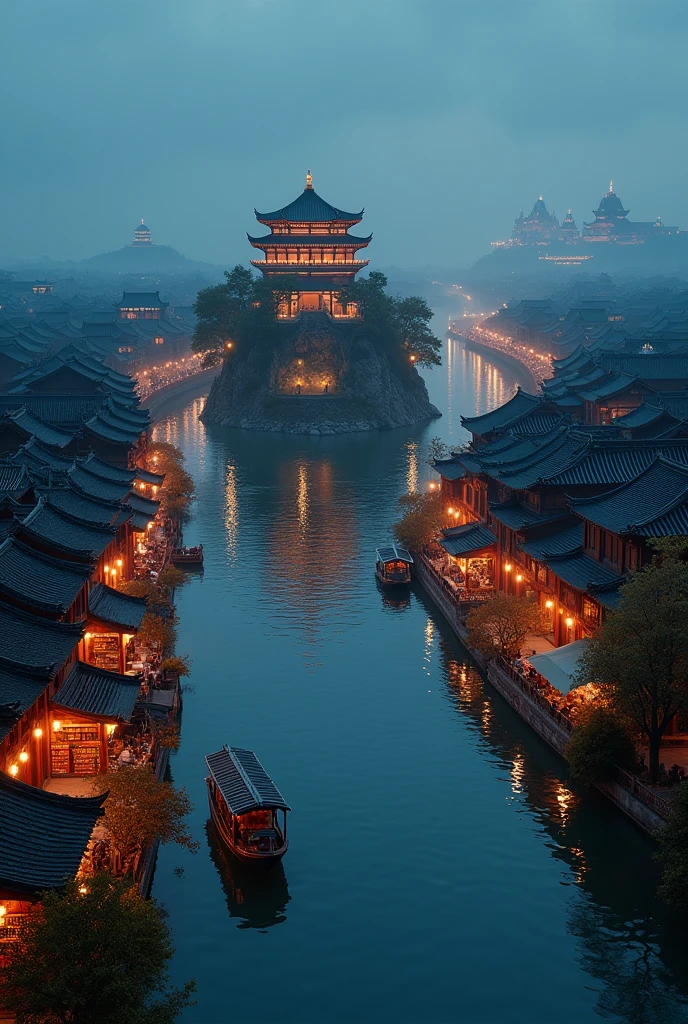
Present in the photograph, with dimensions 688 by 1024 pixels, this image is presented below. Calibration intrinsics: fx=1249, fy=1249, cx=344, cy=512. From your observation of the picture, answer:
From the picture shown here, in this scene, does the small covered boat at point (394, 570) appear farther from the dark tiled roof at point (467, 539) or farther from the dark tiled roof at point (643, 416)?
the dark tiled roof at point (643, 416)

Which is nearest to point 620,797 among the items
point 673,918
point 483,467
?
point 673,918

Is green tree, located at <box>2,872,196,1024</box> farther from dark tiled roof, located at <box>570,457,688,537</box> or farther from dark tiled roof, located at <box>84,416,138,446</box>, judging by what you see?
dark tiled roof, located at <box>84,416,138,446</box>

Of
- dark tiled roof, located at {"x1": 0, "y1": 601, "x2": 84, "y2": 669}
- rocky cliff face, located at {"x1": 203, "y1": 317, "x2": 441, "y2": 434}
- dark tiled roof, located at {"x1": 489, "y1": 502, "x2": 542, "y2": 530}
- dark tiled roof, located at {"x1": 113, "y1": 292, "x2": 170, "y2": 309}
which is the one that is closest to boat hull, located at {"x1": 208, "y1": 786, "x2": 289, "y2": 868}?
dark tiled roof, located at {"x1": 0, "y1": 601, "x2": 84, "y2": 669}

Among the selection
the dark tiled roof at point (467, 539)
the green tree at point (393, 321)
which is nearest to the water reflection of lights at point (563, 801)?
the dark tiled roof at point (467, 539)

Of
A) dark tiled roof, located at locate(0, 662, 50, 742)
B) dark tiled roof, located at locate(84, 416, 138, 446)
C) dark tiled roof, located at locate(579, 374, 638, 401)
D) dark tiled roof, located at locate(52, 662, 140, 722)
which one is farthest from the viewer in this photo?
dark tiled roof, located at locate(579, 374, 638, 401)

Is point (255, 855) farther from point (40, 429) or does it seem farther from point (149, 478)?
point (40, 429)

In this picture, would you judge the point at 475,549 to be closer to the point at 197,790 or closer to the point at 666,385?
the point at 197,790

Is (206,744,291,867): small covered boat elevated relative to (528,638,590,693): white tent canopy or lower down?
lower down
